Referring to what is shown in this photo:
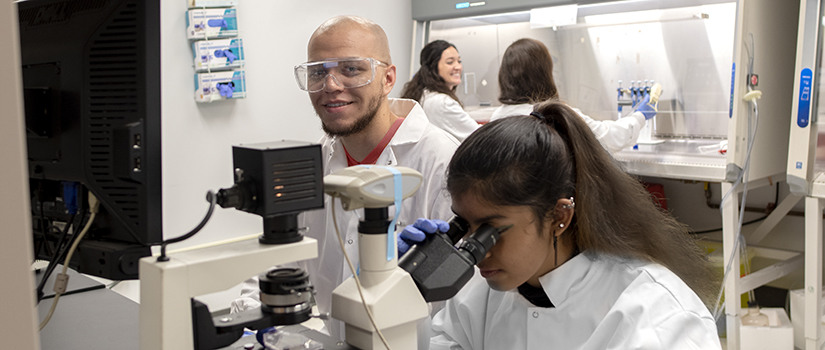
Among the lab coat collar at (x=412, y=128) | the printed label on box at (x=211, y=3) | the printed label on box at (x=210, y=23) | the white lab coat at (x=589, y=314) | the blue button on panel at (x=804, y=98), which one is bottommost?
the white lab coat at (x=589, y=314)

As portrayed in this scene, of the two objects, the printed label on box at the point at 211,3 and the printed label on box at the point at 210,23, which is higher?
the printed label on box at the point at 211,3

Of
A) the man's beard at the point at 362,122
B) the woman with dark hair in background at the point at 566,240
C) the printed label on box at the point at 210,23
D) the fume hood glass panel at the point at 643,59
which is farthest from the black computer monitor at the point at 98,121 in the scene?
the fume hood glass panel at the point at 643,59

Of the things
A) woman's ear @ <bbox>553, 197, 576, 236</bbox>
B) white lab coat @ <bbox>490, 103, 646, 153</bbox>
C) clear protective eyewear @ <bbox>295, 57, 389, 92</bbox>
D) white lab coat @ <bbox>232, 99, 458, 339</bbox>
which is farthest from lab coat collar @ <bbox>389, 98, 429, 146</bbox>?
white lab coat @ <bbox>490, 103, 646, 153</bbox>

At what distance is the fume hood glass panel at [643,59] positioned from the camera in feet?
11.5

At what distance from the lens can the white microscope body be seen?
2.52 feet

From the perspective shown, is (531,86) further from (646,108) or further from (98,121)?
(98,121)

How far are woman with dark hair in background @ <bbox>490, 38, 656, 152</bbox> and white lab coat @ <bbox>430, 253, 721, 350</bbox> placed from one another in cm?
191

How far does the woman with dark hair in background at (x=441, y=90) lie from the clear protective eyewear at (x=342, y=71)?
178 centimetres

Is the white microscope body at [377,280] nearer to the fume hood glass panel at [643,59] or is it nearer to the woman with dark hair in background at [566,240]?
the woman with dark hair in background at [566,240]

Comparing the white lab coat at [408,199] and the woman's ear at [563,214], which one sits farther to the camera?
the white lab coat at [408,199]

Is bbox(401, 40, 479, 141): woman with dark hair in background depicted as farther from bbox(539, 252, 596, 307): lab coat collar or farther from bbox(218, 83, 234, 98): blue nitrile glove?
bbox(539, 252, 596, 307): lab coat collar

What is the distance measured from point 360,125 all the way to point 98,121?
0.80m

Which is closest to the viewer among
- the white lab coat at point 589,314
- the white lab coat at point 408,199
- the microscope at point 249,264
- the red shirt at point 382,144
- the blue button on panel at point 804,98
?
the microscope at point 249,264

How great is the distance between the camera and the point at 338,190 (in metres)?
0.77
